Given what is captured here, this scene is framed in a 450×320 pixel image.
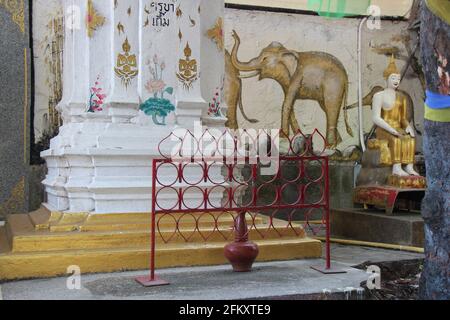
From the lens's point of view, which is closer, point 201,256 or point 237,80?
point 201,256

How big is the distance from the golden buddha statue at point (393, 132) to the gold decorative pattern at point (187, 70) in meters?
3.33

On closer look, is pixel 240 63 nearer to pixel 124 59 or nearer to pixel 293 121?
pixel 293 121

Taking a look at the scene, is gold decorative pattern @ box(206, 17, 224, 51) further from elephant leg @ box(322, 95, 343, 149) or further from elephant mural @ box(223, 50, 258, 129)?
elephant leg @ box(322, 95, 343, 149)

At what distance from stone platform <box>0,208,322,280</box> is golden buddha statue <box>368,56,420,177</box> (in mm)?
2800

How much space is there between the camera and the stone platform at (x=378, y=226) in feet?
22.1

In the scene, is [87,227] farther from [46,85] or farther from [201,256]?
[46,85]

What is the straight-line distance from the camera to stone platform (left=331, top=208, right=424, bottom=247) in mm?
6729

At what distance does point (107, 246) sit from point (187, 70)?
1.87 meters

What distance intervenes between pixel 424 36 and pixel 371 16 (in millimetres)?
5938

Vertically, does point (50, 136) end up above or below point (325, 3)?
below

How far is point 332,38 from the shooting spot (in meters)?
9.20
